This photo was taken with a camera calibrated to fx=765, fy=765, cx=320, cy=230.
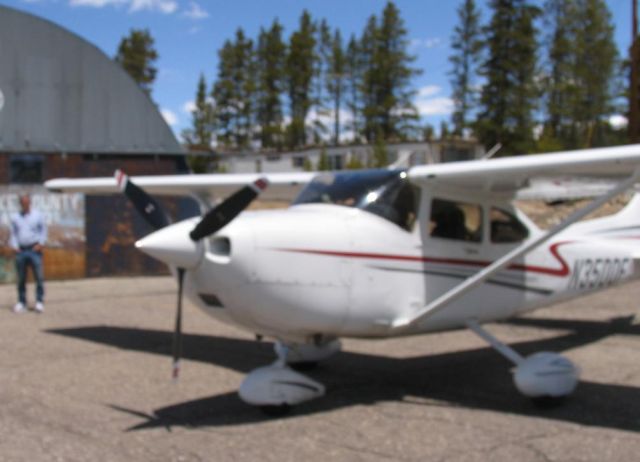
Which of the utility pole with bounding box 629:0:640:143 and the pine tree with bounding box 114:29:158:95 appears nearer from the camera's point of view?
the utility pole with bounding box 629:0:640:143

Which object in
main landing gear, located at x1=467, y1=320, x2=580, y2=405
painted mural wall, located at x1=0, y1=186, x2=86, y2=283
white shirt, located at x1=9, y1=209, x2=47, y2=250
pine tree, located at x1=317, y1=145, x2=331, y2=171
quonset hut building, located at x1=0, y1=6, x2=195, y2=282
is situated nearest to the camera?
main landing gear, located at x1=467, y1=320, x2=580, y2=405

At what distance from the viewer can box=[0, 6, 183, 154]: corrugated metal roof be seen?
654 inches

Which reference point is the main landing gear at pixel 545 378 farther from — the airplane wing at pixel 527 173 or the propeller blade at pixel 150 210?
the propeller blade at pixel 150 210

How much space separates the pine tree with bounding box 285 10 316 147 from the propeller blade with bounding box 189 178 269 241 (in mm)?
53104

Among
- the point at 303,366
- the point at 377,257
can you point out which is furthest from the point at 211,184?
the point at 377,257

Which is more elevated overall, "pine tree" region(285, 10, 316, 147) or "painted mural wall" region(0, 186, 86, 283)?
"pine tree" region(285, 10, 316, 147)

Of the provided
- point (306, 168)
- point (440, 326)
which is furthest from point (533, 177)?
point (306, 168)

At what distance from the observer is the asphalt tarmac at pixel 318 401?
15.9 ft

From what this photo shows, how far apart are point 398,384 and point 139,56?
62.7 m

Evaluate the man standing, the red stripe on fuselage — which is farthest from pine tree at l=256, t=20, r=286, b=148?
the red stripe on fuselage

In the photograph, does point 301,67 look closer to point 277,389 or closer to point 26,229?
point 26,229

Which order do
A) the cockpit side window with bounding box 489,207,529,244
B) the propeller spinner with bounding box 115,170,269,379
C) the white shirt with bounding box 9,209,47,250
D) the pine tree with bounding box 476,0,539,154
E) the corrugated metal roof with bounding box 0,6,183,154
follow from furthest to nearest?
the pine tree with bounding box 476,0,539,154
the corrugated metal roof with bounding box 0,6,183,154
the white shirt with bounding box 9,209,47,250
the cockpit side window with bounding box 489,207,529,244
the propeller spinner with bounding box 115,170,269,379

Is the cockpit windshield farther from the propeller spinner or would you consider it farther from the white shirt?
the white shirt

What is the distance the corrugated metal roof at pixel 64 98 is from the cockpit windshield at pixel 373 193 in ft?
39.4
